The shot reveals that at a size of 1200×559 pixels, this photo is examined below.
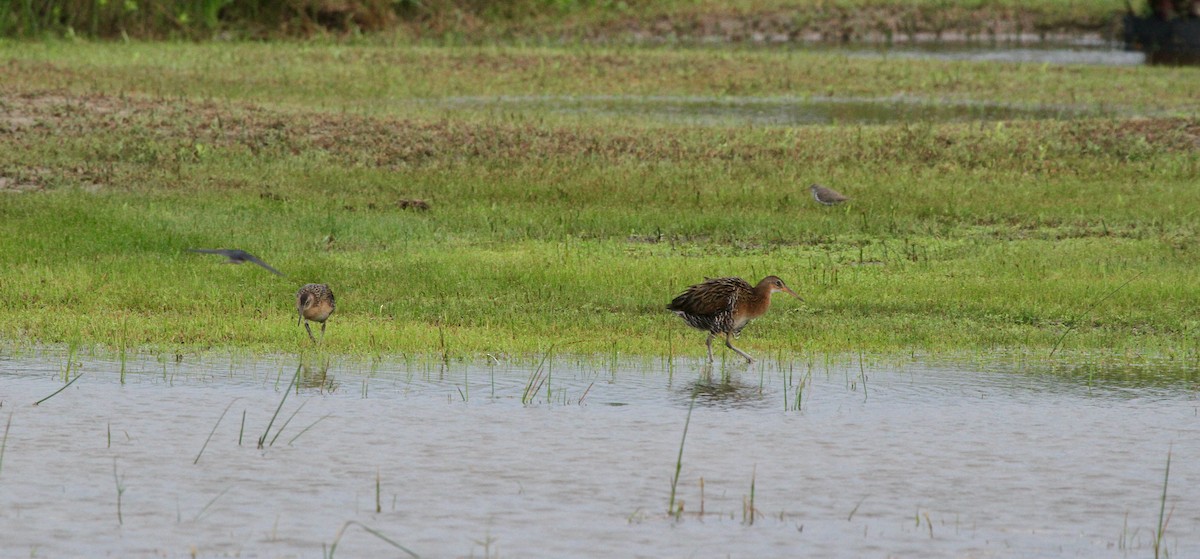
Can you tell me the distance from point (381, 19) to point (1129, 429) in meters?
30.7

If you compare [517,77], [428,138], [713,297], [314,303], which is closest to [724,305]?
[713,297]

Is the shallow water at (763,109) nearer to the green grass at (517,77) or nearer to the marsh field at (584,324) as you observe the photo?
the marsh field at (584,324)

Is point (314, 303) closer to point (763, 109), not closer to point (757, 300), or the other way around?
point (757, 300)

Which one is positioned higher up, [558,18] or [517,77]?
[558,18]

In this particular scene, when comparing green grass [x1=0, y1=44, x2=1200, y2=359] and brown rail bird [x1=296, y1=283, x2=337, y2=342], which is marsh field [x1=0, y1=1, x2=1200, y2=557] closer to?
green grass [x1=0, y1=44, x2=1200, y2=359]

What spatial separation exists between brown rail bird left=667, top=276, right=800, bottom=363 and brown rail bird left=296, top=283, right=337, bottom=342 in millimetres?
2347

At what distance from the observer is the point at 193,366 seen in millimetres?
11953

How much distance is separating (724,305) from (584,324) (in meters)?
1.72

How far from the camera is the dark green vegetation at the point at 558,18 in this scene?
117 feet

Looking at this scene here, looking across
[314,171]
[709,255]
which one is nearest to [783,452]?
[709,255]

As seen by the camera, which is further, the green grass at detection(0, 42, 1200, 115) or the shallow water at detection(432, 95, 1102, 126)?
the green grass at detection(0, 42, 1200, 115)

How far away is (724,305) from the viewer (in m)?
12.2

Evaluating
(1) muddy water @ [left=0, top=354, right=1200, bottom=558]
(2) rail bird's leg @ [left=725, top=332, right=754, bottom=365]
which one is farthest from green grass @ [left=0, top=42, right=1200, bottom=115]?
(1) muddy water @ [left=0, top=354, right=1200, bottom=558]

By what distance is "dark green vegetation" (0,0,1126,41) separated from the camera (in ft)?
117
